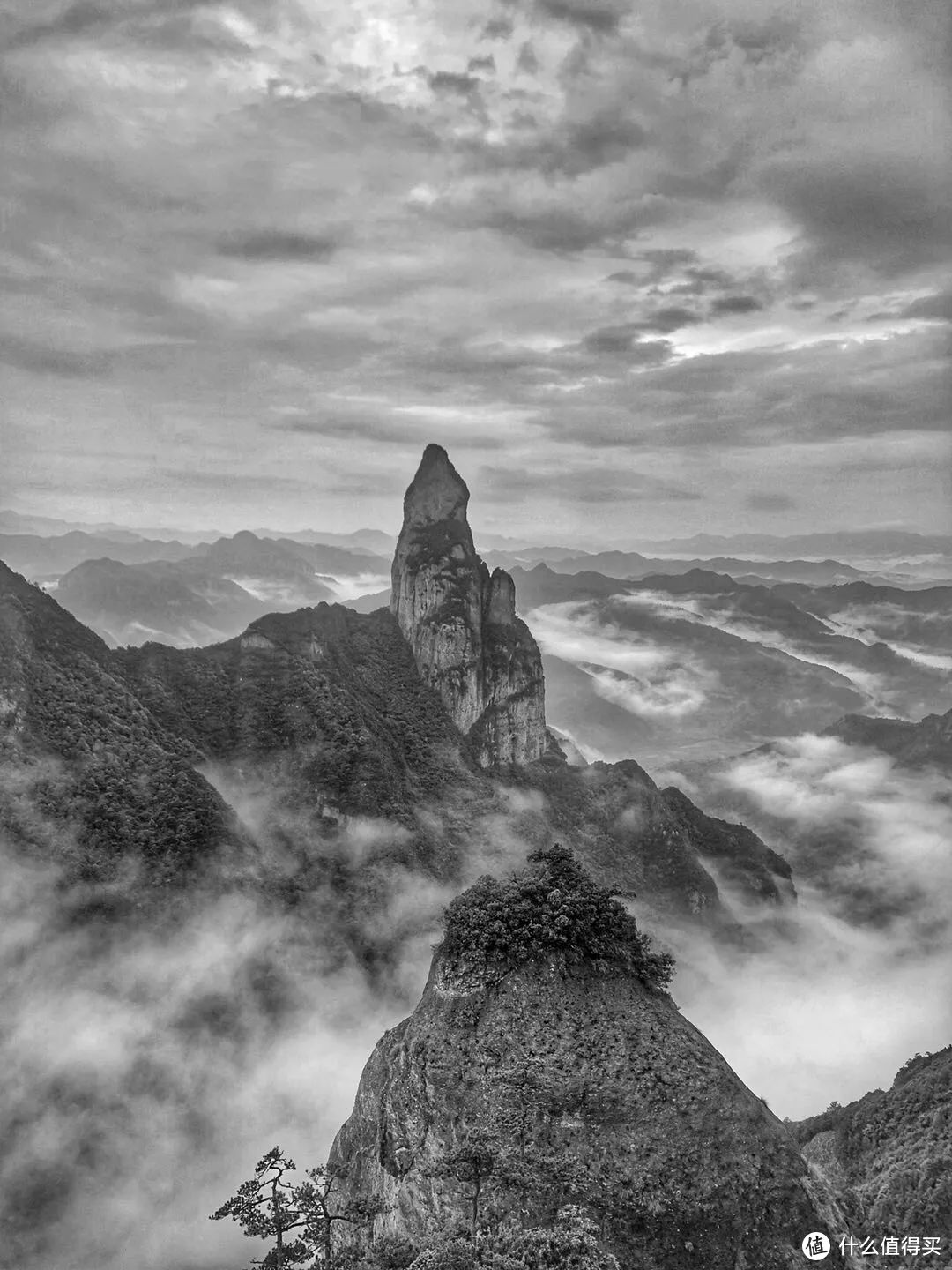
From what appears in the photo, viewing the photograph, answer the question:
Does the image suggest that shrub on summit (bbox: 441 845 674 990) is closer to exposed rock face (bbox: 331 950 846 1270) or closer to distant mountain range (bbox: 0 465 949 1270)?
distant mountain range (bbox: 0 465 949 1270)

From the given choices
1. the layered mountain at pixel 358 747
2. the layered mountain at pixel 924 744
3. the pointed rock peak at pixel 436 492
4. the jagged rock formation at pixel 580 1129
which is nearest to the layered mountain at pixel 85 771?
the layered mountain at pixel 358 747

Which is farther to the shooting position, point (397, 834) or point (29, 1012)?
point (397, 834)

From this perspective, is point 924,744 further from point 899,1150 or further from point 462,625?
point 899,1150

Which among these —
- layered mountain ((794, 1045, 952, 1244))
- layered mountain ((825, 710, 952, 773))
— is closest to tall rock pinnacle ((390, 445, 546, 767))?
layered mountain ((794, 1045, 952, 1244))

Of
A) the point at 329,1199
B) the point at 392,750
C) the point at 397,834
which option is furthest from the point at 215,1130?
the point at 392,750

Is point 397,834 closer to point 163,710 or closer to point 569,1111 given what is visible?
point 163,710

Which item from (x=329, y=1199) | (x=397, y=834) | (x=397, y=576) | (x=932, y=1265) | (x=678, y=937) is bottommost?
(x=932, y=1265)
